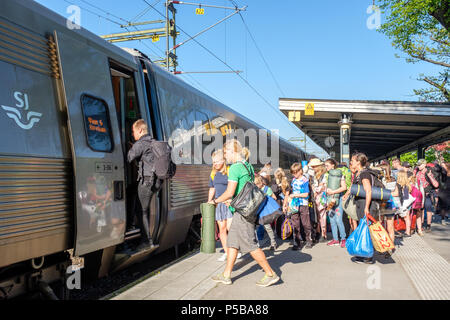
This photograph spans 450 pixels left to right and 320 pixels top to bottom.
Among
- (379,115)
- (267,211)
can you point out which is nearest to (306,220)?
(267,211)

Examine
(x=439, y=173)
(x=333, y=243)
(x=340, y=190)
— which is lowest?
(x=333, y=243)

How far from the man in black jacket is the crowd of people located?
90 cm

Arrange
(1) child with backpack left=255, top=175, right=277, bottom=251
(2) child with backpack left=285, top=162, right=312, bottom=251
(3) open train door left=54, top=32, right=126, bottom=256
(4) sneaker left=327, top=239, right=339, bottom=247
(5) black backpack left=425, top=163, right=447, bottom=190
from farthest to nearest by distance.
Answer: (5) black backpack left=425, top=163, right=447, bottom=190 → (4) sneaker left=327, top=239, right=339, bottom=247 → (2) child with backpack left=285, top=162, right=312, bottom=251 → (1) child with backpack left=255, top=175, right=277, bottom=251 → (3) open train door left=54, top=32, right=126, bottom=256

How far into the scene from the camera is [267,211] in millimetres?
4930

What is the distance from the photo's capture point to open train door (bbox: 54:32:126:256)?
159 inches

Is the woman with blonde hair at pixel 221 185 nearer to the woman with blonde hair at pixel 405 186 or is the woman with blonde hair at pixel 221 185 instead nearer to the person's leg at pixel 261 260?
the person's leg at pixel 261 260

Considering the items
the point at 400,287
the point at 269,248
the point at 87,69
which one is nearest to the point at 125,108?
the point at 87,69

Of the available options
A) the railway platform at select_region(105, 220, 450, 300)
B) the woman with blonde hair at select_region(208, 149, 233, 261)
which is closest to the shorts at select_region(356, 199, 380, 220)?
the railway platform at select_region(105, 220, 450, 300)

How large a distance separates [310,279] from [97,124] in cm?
331

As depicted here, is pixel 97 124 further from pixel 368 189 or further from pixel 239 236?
pixel 368 189

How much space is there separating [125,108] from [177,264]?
245 centimetres

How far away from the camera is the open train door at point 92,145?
4.04 metres

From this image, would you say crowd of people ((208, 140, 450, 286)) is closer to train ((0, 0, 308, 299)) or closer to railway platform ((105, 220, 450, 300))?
railway platform ((105, 220, 450, 300))

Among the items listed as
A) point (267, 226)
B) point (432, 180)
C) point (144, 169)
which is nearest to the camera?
point (144, 169)
